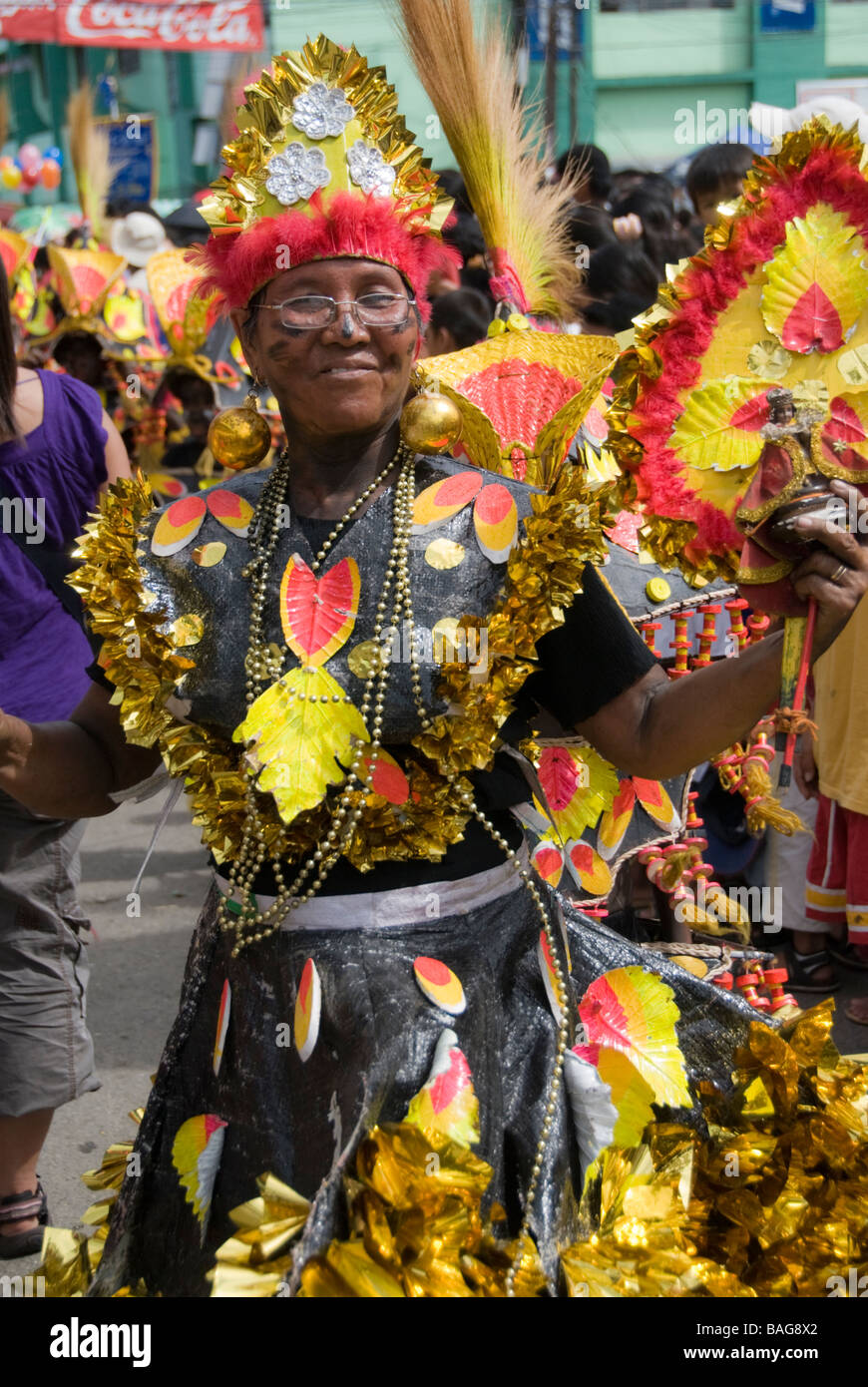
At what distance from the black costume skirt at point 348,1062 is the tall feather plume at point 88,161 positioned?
23.6 feet

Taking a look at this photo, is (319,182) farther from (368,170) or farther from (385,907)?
(385,907)

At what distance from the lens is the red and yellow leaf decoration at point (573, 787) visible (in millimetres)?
2643

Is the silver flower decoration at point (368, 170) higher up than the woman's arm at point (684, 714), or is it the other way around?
the silver flower decoration at point (368, 170)

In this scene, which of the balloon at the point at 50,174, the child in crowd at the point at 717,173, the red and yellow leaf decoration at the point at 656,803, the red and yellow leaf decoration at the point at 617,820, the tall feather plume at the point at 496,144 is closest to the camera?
the tall feather plume at the point at 496,144

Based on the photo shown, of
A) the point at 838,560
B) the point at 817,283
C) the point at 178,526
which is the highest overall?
the point at 817,283

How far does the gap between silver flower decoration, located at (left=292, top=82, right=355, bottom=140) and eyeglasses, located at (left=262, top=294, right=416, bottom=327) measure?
0.24 meters

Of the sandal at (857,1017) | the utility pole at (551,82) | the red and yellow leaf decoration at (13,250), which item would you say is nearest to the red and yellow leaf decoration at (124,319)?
the red and yellow leaf decoration at (13,250)

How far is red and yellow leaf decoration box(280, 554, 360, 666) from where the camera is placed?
74.0 inches

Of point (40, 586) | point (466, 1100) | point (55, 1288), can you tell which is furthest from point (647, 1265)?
point (40, 586)

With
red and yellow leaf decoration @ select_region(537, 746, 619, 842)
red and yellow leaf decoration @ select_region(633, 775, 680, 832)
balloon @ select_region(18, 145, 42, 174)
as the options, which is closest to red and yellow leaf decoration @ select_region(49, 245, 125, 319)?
red and yellow leaf decoration @ select_region(633, 775, 680, 832)

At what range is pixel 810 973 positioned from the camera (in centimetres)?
431

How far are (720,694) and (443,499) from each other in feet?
1.49

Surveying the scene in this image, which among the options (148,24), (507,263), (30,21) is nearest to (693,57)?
(148,24)

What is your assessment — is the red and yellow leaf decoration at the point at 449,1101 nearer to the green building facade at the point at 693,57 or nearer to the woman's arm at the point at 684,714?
the woman's arm at the point at 684,714
